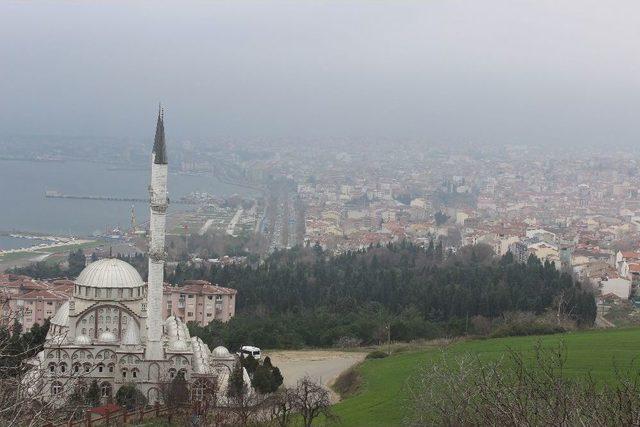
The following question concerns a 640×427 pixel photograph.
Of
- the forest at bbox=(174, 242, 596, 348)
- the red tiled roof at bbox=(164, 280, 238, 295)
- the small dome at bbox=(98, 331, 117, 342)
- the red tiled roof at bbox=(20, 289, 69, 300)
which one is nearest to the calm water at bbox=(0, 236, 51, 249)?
the forest at bbox=(174, 242, 596, 348)

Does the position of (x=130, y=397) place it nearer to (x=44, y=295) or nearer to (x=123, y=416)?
(x=123, y=416)

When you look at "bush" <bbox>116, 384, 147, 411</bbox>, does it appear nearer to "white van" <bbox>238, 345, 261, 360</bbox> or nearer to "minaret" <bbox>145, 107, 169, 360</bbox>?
"minaret" <bbox>145, 107, 169, 360</bbox>

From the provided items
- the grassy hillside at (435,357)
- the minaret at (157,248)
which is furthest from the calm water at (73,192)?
the grassy hillside at (435,357)

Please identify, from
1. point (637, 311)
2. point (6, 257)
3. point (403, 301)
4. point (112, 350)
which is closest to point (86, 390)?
point (112, 350)

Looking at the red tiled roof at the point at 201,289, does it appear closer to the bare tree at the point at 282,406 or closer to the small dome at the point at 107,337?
the small dome at the point at 107,337

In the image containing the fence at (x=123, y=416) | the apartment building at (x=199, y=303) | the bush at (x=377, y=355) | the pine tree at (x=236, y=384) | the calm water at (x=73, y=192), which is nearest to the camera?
the fence at (x=123, y=416)

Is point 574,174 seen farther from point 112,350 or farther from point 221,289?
point 112,350
